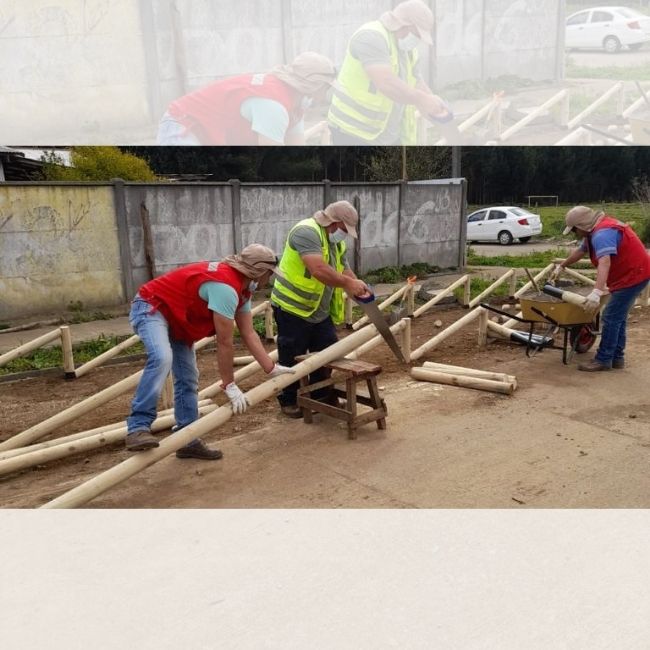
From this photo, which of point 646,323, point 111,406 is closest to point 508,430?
point 111,406

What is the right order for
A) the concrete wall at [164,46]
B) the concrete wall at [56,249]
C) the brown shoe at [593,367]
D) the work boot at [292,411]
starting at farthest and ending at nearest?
the concrete wall at [56,249] < the brown shoe at [593,367] < the work boot at [292,411] < the concrete wall at [164,46]

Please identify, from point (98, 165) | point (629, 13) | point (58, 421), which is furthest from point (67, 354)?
point (98, 165)

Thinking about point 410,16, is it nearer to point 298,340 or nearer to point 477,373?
point 298,340

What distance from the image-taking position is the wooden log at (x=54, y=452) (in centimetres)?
330

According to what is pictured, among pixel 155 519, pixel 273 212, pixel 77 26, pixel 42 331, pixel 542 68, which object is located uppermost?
pixel 77 26

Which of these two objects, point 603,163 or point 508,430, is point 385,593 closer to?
point 508,430

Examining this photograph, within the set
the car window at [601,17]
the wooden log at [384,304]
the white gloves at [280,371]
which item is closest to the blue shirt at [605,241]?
the car window at [601,17]

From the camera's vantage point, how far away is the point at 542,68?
11.5 ft

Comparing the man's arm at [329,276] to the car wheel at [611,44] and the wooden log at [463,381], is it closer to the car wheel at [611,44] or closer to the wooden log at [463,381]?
the wooden log at [463,381]

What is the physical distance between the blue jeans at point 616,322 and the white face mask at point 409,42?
9.03 feet

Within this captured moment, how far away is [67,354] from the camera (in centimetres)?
534

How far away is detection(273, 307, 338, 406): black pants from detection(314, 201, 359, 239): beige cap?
0.62 metres

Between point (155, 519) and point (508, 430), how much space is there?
7.30ft

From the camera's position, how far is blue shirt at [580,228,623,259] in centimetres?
476
